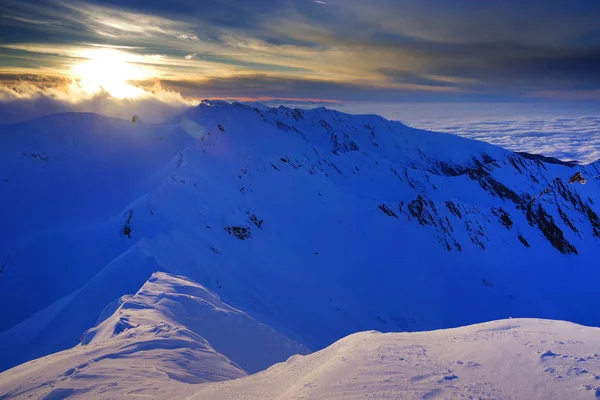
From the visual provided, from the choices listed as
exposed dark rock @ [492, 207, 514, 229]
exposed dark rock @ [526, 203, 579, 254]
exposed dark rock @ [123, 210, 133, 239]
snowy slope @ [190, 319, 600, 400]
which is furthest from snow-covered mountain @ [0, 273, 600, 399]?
exposed dark rock @ [526, 203, 579, 254]

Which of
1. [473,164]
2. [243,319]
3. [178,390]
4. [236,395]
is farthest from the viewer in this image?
[473,164]

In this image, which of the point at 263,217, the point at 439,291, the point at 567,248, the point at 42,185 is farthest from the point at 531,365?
the point at 567,248

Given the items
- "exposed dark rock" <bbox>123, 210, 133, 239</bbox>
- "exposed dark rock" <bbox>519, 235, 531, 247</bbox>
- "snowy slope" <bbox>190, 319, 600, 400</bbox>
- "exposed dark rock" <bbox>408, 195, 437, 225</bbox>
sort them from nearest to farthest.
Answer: "snowy slope" <bbox>190, 319, 600, 400</bbox> < "exposed dark rock" <bbox>123, 210, 133, 239</bbox> < "exposed dark rock" <bbox>408, 195, 437, 225</bbox> < "exposed dark rock" <bbox>519, 235, 531, 247</bbox>

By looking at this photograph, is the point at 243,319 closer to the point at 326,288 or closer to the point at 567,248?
the point at 326,288

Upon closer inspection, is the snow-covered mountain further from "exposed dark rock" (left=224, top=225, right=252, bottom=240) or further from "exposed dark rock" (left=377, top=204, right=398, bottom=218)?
"exposed dark rock" (left=377, top=204, right=398, bottom=218)

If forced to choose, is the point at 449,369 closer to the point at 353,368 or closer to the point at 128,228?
the point at 353,368
